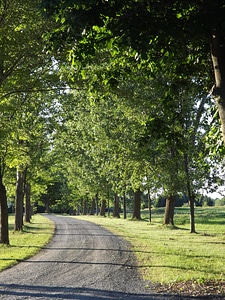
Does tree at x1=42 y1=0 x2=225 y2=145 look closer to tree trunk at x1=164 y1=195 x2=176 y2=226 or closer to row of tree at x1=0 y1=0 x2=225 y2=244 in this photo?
row of tree at x1=0 y1=0 x2=225 y2=244

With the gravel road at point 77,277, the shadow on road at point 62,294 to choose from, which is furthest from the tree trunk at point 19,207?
the shadow on road at point 62,294

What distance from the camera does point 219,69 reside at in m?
6.24

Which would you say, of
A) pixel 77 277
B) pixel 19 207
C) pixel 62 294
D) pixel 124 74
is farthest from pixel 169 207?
pixel 62 294

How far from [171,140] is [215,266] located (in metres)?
4.62

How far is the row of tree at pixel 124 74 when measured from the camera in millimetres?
5918

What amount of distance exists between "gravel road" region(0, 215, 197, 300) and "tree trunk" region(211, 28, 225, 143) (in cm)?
406

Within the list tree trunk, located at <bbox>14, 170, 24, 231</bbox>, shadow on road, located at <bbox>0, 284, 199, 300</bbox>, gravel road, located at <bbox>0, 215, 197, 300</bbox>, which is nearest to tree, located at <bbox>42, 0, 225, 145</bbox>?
shadow on road, located at <bbox>0, 284, 199, 300</bbox>

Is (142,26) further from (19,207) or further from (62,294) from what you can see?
(19,207)

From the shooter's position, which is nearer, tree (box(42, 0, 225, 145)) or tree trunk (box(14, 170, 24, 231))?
tree (box(42, 0, 225, 145))

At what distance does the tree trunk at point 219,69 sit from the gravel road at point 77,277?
160 inches

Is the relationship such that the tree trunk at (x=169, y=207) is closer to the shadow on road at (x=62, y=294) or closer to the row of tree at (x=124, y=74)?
the row of tree at (x=124, y=74)

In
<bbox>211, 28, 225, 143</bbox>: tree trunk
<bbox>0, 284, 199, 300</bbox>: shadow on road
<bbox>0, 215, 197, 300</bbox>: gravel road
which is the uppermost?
<bbox>211, 28, 225, 143</bbox>: tree trunk

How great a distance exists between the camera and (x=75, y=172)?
1859 inches

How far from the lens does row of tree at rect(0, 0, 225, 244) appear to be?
592cm
